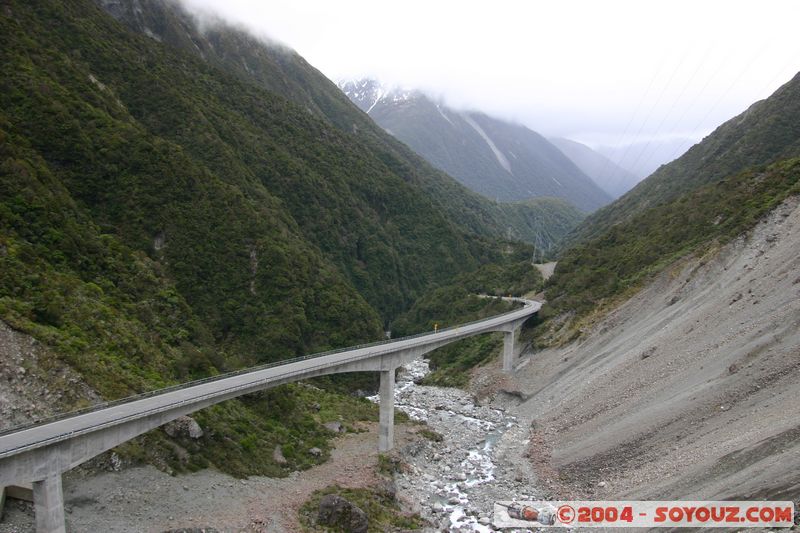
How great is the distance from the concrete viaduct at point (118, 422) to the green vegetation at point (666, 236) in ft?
95.9

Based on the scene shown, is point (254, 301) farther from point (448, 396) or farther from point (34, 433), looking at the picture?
point (34, 433)

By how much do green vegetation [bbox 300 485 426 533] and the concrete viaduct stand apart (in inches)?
261

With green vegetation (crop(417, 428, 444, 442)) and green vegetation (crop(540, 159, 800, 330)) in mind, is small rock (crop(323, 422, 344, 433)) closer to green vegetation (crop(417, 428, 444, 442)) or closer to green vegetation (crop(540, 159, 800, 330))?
green vegetation (crop(417, 428, 444, 442))

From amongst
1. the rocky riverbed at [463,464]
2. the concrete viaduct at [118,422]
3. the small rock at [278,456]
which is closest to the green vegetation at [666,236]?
the rocky riverbed at [463,464]

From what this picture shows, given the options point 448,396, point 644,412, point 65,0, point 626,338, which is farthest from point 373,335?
point 65,0

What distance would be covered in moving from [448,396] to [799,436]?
38478 mm

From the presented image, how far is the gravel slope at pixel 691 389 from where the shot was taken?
22016 millimetres

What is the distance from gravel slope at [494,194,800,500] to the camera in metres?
22.0

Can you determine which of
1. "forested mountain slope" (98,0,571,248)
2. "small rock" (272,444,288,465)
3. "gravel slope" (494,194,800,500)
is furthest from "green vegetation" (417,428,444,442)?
"forested mountain slope" (98,0,571,248)

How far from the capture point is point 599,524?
24.7 metres

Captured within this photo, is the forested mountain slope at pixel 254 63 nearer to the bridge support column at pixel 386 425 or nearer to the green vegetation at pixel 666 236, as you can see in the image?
the green vegetation at pixel 666 236

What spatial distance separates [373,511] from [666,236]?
4589cm

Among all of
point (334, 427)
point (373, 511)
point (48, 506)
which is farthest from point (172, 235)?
point (48, 506)

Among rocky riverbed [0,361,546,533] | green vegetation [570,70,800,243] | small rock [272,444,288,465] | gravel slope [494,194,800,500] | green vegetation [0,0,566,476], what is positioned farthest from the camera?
green vegetation [570,70,800,243]
